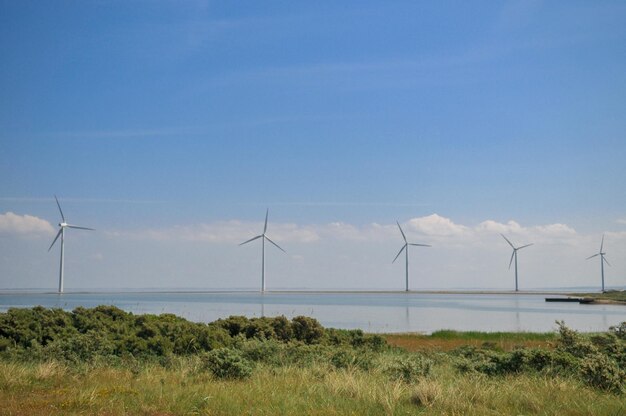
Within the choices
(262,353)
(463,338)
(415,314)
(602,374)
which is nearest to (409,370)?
(602,374)

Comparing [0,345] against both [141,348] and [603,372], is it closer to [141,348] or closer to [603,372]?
[141,348]

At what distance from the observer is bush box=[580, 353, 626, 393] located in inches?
534

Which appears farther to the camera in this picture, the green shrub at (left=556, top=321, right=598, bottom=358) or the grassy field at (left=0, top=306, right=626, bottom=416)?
the green shrub at (left=556, top=321, right=598, bottom=358)

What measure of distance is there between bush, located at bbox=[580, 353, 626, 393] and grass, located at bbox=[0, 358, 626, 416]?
0.43 metres

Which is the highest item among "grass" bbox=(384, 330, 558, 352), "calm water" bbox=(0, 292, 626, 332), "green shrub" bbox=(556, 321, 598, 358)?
"green shrub" bbox=(556, 321, 598, 358)

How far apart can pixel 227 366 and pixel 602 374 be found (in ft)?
28.2

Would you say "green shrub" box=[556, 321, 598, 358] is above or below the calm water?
above

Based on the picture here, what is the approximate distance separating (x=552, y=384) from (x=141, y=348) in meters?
13.8

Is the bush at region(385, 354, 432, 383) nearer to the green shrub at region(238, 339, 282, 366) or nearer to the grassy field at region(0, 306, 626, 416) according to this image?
the grassy field at region(0, 306, 626, 416)

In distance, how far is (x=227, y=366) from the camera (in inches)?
622

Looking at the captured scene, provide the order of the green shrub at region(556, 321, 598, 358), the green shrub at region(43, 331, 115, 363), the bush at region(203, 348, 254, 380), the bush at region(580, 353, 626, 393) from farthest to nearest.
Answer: the green shrub at region(43, 331, 115, 363) < the green shrub at region(556, 321, 598, 358) < the bush at region(203, 348, 254, 380) < the bush at region(580, 353, 626, 393)

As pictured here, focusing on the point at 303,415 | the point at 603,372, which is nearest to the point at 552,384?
the point at 603,372

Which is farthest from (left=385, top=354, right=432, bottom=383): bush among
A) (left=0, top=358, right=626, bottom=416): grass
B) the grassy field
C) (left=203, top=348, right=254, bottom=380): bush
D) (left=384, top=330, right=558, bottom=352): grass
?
(left=384, top=330, right=558, bottom=352): grass

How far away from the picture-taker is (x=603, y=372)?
1377cm
